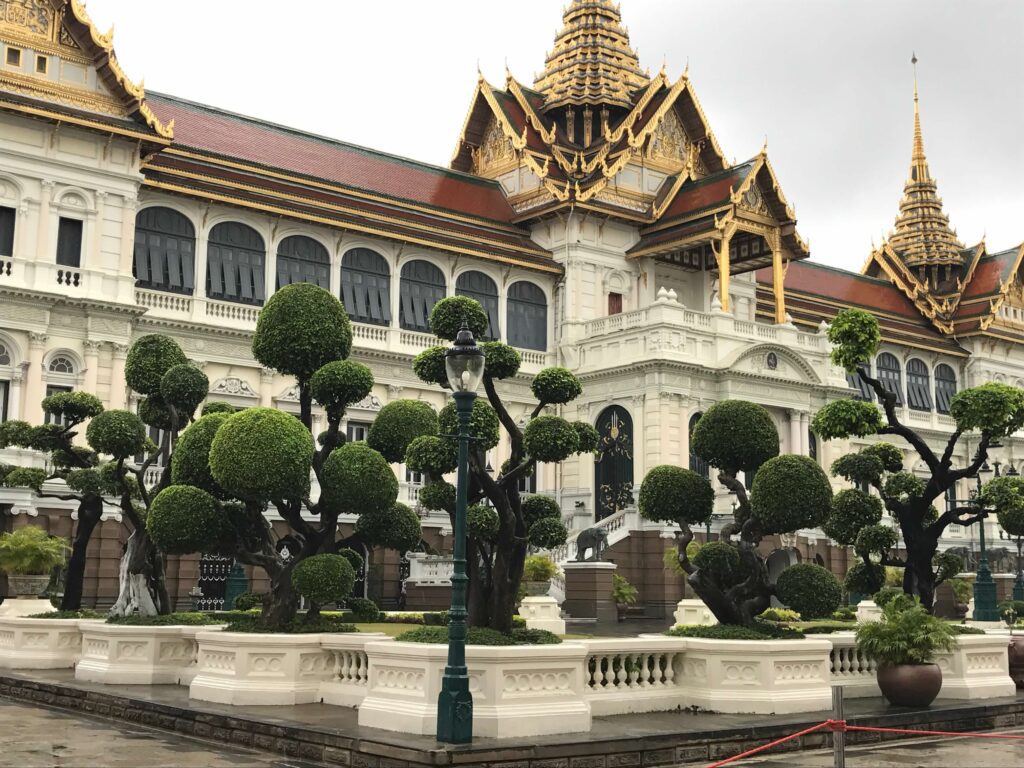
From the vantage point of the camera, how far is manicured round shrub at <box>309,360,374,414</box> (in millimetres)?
17484

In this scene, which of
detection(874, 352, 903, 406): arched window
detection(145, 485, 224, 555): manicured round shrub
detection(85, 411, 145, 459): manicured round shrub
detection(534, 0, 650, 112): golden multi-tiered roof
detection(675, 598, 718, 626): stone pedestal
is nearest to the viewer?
detection(145, 485, 224, 555): manicured round shrub

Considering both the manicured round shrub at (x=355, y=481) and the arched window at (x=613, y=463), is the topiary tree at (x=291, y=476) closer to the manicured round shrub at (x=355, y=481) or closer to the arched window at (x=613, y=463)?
the manicured round shrub at (x=355, y=481)

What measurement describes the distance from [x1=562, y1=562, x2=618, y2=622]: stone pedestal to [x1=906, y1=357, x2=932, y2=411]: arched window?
94.6 feet

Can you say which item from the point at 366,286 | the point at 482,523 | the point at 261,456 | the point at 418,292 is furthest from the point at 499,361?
the point at 418,292

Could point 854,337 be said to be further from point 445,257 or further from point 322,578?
point 445,257

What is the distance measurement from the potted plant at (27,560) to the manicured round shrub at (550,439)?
12.9m

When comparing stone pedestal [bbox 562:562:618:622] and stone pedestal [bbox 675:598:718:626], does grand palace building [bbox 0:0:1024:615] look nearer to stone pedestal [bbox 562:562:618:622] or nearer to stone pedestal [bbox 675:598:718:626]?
stone pedestal [bbox 562:562:618:622]

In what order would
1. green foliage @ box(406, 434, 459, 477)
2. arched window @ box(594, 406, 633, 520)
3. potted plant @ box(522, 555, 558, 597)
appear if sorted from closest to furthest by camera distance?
1. green foliage @ box(406, 434, 459, 477)
2. potted plant @ box(522, 555, 558, 597)
3. arched window @ box(594, 406, 633, 520)

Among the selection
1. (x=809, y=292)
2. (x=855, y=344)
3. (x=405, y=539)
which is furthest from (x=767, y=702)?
(x=809, y=292)

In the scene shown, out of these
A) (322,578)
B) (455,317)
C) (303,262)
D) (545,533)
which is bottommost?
(322,578)

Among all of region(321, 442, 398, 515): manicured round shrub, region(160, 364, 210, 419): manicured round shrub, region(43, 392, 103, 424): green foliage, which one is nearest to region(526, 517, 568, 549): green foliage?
region(321, 442, 398, 515): manicured round shrub

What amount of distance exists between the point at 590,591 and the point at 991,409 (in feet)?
47.2

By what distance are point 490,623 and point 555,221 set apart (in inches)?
1219

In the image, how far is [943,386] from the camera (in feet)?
194
